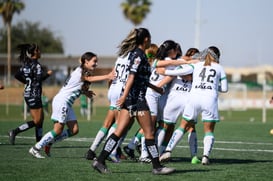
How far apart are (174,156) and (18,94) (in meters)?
46.2

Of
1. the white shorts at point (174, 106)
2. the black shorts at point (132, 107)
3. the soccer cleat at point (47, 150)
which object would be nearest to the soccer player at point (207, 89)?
Result: the white shorts at point (174, 106)

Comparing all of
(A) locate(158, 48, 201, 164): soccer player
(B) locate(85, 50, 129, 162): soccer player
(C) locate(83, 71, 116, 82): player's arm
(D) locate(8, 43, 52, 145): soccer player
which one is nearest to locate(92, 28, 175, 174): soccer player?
(C) locate(83, 71, 116, 82): player's arm

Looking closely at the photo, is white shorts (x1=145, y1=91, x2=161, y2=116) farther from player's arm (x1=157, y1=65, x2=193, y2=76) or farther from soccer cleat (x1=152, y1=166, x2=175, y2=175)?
soccer cleat (x1=152, y1=166, x2=175, y2=175)

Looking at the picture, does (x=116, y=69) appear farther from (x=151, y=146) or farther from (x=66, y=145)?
(x=66, y=145)

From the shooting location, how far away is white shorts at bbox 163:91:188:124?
13460 mm

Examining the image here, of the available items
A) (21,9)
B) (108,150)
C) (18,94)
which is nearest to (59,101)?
(108,150)

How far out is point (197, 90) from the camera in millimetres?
12828

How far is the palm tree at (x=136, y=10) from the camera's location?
8519cm

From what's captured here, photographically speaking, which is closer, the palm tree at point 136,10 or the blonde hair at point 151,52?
the blonde hair at point 151,52

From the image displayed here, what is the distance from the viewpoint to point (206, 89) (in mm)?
12758

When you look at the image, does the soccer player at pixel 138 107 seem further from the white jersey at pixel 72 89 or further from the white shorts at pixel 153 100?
the white jersey at pixel 72 89

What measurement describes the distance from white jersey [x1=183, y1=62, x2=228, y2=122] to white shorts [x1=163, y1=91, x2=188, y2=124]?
0.61 metres

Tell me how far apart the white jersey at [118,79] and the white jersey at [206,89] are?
4.19 ft

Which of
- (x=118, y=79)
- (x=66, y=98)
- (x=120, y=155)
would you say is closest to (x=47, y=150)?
(x=66, y=98)
